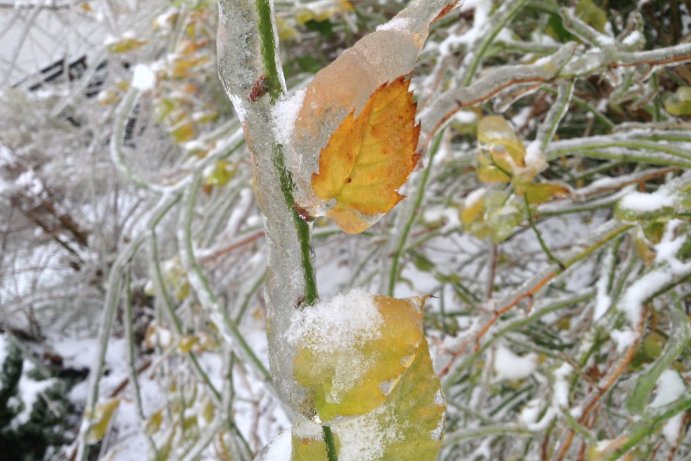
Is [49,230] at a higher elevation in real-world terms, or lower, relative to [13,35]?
lower

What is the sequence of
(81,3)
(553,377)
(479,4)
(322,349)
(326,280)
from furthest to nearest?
(326,280), (81,3), (479,4), (553,377), (322,349)

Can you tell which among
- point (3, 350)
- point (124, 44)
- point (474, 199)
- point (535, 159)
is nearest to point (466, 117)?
point (474, 199)

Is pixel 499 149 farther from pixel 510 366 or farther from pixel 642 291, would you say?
pixel 510 366

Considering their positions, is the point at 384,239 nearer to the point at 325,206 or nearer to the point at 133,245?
the point at 133,245

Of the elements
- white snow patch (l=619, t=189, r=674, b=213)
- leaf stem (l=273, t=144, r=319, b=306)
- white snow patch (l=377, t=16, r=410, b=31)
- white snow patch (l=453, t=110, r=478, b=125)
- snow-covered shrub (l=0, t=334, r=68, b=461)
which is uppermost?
snow-covered shrub (l=0, t=334, r=68, b=461)

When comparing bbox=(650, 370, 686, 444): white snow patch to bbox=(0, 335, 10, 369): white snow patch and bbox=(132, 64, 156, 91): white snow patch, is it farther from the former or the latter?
bbox=(0, 335, 10, 369): white snow patch

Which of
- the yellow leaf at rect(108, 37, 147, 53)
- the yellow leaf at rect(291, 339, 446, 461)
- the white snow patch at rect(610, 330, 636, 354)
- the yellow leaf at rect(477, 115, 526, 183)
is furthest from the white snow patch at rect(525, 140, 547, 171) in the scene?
the yellow leaf at rect(108, 37, 147, 53)

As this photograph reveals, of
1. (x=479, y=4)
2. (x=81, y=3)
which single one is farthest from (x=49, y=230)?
(x=479, y=4)
